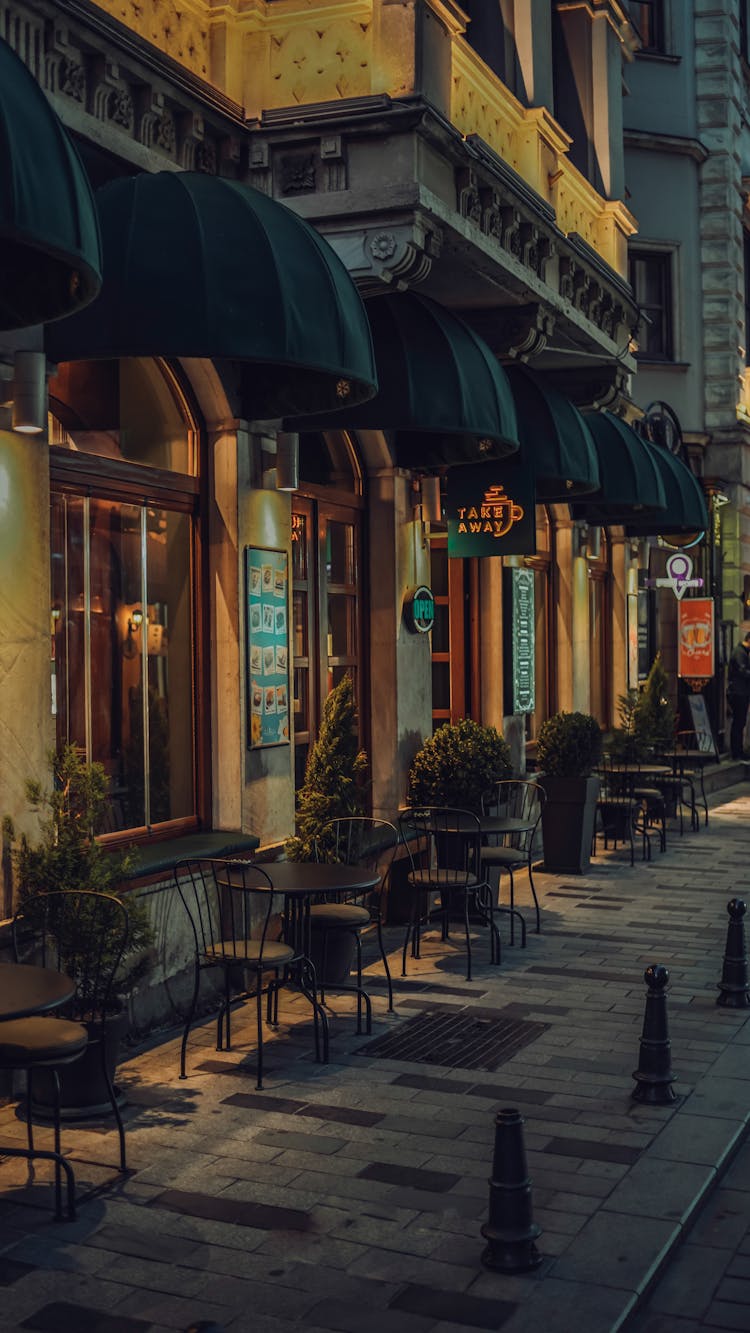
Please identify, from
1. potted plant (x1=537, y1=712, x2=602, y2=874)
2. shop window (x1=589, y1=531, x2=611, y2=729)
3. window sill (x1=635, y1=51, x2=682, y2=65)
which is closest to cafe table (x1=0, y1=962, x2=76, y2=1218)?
potted plant (x1=537, y1=712, x2=602, y2=874)

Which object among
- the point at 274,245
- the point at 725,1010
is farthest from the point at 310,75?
the point at 725,1010

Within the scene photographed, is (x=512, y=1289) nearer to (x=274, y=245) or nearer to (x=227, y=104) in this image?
(x=274, y=245)

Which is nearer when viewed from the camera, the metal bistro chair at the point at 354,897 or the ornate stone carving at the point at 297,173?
the metal bistro chair at the point at 354,897

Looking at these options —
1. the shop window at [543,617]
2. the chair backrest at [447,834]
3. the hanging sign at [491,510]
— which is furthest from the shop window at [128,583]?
the shop window at [543,617]

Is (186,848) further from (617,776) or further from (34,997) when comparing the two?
(617,776)

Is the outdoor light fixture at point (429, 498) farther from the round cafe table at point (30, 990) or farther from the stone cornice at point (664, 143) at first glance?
the stone cornice at point (664, 143)

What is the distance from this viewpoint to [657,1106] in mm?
6961

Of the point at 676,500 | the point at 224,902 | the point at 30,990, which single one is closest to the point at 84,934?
the point at 30,990

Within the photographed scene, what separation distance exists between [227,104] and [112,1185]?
6.77 m

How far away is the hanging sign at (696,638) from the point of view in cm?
2239

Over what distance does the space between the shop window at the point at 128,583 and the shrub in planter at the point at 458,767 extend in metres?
2.83

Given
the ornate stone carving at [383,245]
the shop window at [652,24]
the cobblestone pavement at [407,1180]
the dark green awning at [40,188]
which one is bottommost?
the cobblestone pavement at [407,1180]

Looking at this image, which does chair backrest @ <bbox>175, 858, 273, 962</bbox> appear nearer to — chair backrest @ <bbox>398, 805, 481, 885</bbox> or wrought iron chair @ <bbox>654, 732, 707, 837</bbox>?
chair backrest @ <bbox>398, 805, 481, 885</bbox>

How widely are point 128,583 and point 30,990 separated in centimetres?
366
